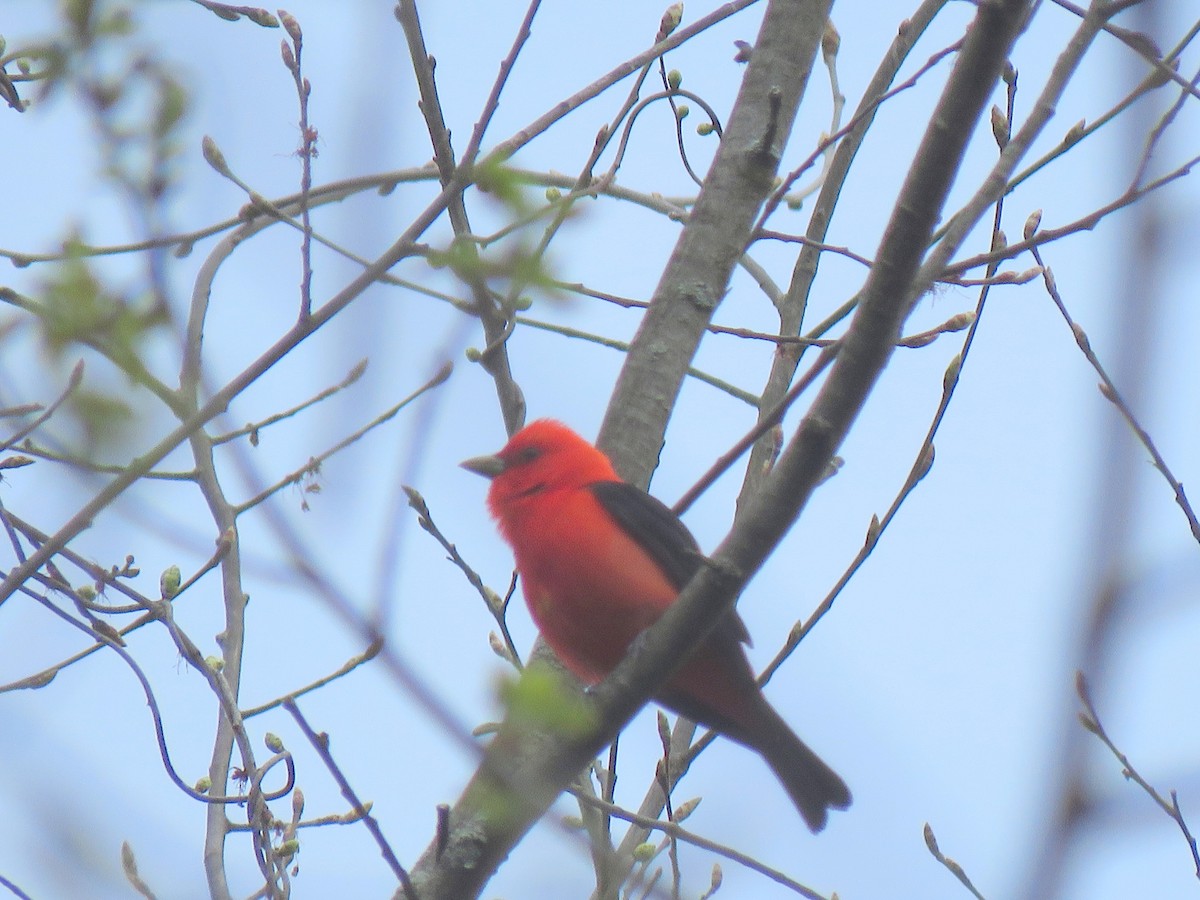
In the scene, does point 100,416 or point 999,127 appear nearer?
point 100,416

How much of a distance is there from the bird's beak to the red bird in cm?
52

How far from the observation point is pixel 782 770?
4977 millimetres

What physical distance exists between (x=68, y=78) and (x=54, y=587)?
191 cm

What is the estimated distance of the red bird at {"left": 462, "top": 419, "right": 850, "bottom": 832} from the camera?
474cm

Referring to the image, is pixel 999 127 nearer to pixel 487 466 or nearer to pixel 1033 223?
pixel 1033 223

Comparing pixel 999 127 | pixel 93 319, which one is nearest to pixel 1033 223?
pixel 999 127

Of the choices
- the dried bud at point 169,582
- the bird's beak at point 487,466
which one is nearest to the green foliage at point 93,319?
the dried bud at point 169,582

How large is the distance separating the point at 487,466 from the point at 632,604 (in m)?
1.25

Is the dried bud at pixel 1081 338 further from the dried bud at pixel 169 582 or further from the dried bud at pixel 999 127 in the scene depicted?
the dried bud at pixel 169 582

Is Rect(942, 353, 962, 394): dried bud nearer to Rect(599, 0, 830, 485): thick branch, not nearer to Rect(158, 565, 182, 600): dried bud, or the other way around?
Rect(599, 0, 830, 485): thick branch

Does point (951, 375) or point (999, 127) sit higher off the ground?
point (999, 127)

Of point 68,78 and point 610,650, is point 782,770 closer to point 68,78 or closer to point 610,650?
point 610,650

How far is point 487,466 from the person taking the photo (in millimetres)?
5746

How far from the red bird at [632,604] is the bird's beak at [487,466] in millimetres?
519
